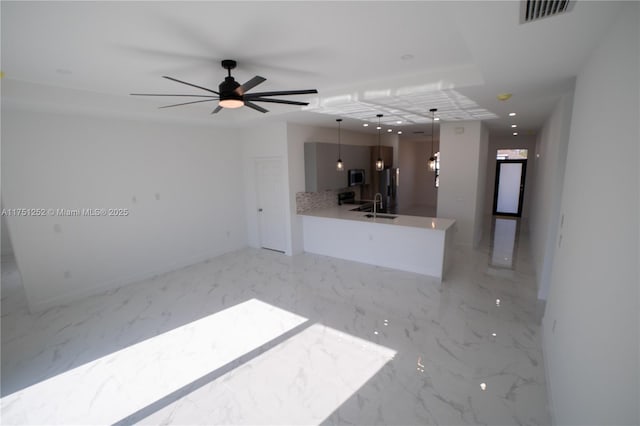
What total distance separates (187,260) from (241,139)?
2.83m

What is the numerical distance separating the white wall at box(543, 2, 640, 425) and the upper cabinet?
421 cm

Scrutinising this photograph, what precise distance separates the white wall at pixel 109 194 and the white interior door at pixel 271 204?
0.70m

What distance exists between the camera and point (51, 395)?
2.57 metres

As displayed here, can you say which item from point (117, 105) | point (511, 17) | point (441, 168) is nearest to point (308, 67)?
point (511, 17)

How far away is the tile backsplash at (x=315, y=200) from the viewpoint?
242 inches

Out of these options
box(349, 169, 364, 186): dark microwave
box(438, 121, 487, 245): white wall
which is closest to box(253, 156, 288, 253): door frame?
box(349, 169, 364, 186): dark microwave

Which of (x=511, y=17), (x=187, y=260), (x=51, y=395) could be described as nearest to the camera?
(x=511, y=17)

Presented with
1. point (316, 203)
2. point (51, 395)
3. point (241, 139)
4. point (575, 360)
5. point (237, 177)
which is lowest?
point (51, 395)

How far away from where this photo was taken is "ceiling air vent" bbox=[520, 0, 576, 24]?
1462 millimetres

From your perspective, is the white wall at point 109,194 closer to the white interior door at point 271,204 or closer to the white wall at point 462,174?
the white interior door at point 271,204

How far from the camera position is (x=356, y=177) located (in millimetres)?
7246

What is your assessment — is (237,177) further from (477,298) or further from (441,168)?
(477,298)

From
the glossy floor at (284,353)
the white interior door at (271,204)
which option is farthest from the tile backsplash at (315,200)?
the glossy floor at (284,353)

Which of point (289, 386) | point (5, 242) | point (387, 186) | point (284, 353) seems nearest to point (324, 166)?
point (387, 186)
